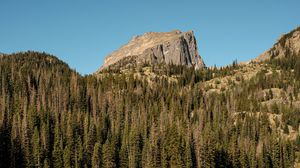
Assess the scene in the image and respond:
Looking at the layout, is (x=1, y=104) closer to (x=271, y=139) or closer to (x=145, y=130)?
(x=145, y=130)

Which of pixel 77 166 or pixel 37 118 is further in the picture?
pixel 37 118

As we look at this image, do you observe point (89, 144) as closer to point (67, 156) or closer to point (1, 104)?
point (67, 156)

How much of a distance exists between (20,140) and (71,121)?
88.2ft

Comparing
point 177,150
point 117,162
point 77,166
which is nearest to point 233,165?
point 177,150

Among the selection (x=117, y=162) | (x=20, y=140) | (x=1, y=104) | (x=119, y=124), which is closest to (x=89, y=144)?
(x=117, y=162)

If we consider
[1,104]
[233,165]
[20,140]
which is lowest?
[233,165]

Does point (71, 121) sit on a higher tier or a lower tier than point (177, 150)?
higher

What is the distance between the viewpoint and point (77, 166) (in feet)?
461

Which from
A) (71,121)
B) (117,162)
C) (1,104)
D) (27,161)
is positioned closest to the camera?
(27,161)

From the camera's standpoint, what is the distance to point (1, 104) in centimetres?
18712

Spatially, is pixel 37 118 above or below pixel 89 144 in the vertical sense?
above

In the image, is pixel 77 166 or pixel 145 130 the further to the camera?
pixel 145 130

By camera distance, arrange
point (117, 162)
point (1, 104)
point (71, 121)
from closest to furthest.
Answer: point (117, 162), point (71, 121), point (1, 104)

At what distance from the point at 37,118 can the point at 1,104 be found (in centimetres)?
2733
